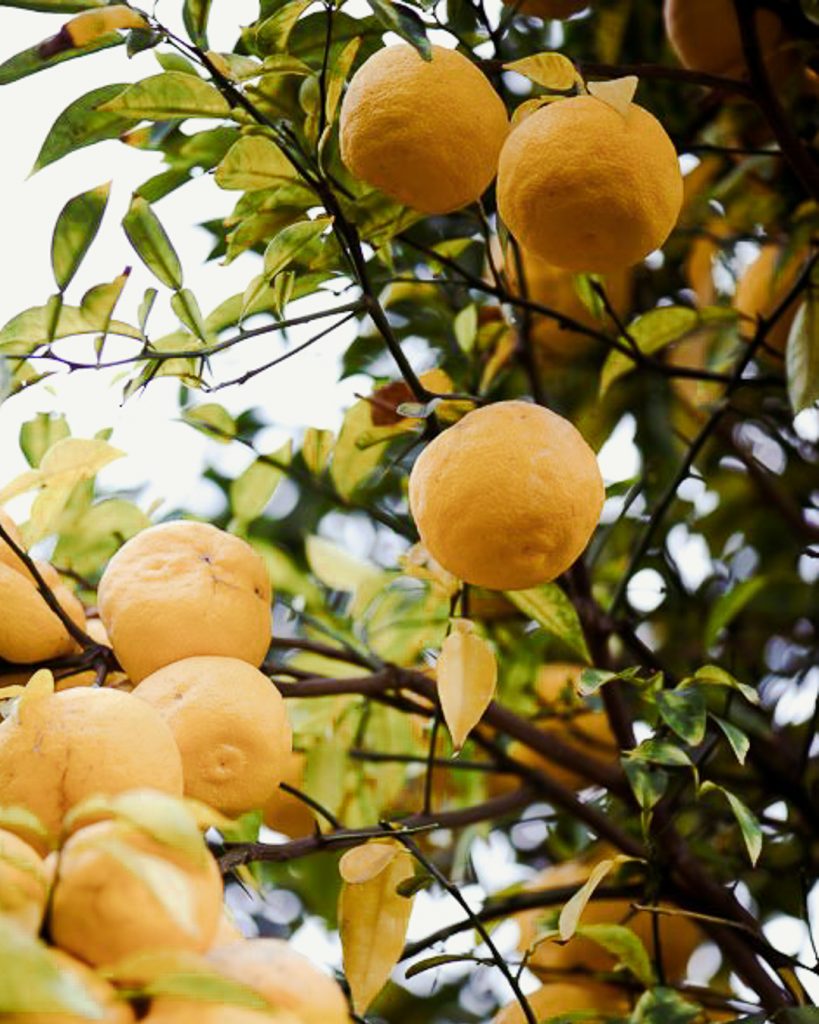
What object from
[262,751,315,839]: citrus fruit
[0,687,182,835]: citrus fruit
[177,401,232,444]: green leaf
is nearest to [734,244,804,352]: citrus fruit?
[177,401,232,444]: green leaf

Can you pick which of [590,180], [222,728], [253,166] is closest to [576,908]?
[222,728]

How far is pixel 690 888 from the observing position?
4.14 ft

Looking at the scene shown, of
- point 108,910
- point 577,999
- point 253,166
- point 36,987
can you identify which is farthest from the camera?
point 577,999

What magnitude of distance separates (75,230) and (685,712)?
54 cm

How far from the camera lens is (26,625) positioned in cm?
102

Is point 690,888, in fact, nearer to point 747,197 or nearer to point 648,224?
point 648,224

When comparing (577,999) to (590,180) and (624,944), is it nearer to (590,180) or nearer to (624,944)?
(624,944)

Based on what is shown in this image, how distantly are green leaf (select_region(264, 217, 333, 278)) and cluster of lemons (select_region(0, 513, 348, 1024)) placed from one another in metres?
0.20

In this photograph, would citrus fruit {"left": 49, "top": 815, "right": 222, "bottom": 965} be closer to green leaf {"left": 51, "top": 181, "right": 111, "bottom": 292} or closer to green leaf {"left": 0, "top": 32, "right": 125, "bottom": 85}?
green leaf {"left": 51, "top": 181, "right": 111, "bottom": 292}

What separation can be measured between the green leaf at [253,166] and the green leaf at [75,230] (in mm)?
94

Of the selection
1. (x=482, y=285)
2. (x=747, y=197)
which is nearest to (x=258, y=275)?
(x=482, y=285)

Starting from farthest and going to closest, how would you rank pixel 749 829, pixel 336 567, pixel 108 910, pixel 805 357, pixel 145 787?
pixel 336 567
pixel 805 357
pixel 749 829
pixel 145 787
pixel 108 910

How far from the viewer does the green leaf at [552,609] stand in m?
1.24

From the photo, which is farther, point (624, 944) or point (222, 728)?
point (624, 944)
